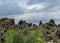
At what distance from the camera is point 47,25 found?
129875 mm

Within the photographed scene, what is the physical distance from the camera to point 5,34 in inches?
3597

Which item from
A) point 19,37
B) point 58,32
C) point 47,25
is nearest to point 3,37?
point 19,37

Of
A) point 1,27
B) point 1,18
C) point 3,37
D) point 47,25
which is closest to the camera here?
point 3,37

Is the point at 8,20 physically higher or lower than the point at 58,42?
higher

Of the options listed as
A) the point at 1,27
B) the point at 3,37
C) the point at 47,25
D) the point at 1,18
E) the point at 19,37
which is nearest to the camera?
the point at 19,37

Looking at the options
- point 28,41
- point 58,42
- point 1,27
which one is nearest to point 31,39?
point 28,41

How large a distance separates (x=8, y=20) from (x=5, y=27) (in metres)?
8.40

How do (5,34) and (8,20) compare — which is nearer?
(5,34)

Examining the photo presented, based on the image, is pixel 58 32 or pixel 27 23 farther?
pixel 27 23

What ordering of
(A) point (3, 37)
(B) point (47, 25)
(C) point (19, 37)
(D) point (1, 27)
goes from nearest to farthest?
1. (C) point (19, 37)
2. (A) point (3, 37)
3. (D) point (1, 27)
4. (B) point (47, 25)

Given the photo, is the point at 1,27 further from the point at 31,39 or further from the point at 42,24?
the point at 42,24

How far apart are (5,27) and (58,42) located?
21031 millimetres

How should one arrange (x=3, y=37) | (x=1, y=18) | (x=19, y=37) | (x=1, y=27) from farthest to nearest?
(x=1, y=18), (x=1, y=27), (x=3, y=37), (x=19, y=37)

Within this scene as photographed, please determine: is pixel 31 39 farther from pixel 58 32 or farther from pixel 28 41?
pixel 58 32
